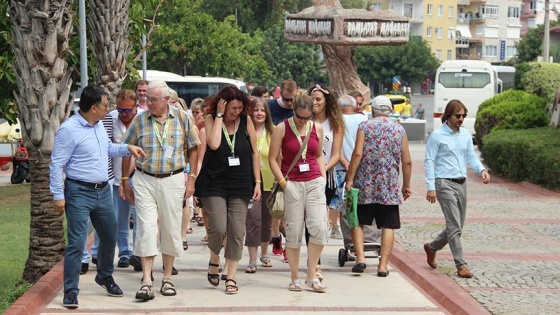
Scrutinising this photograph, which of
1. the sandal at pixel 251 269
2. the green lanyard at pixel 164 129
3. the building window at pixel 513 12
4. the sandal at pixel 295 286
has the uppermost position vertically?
the building window at pixel 513 12

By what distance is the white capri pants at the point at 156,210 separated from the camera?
9070 millimetres

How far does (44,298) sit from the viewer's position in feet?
29.8

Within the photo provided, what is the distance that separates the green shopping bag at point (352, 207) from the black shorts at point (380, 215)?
0.28 ft

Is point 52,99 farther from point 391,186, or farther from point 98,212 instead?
point 391,186

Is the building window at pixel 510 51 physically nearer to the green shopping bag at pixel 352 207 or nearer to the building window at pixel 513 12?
the building window at pixel 513 12

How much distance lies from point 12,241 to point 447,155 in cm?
701

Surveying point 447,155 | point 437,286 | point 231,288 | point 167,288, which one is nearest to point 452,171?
point 447,155

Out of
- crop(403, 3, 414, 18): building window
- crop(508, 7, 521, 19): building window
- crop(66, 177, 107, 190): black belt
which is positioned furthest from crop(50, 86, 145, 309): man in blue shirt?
crop(508, 7, 521, 19): building window

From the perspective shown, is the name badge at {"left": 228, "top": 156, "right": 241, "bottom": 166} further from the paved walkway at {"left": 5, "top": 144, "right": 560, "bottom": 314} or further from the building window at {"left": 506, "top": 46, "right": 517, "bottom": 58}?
the building window at {"left": 506, "top": 46, "right": 517, "bottom": 58}

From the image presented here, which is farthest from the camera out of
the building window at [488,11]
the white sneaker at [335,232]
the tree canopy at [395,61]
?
the building window at [488,11]

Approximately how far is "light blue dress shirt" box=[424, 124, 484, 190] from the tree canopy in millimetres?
72400

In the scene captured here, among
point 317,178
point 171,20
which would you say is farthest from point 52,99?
point 171,20

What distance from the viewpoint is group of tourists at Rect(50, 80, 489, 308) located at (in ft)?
28.8

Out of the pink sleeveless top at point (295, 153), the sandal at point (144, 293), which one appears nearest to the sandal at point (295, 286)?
the pink sleeveless top at point (295, 153)
